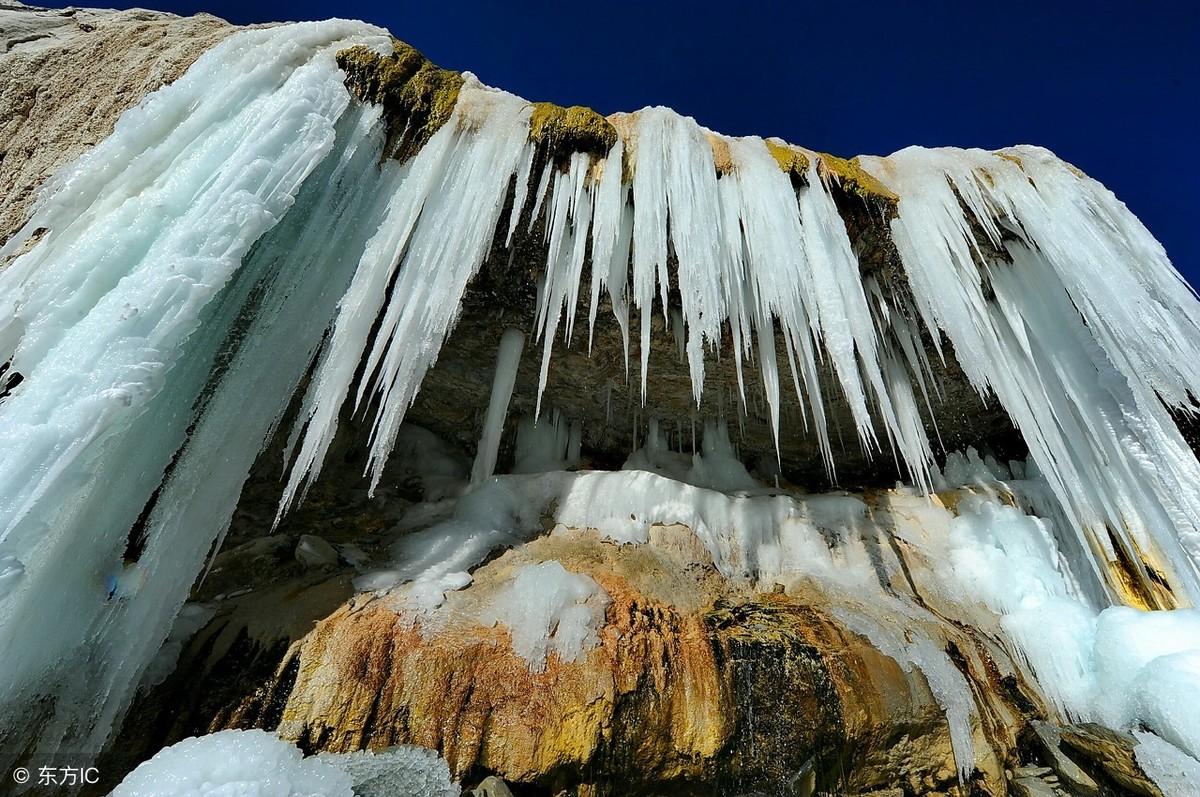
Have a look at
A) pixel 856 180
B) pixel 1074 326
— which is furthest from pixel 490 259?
pixel 1074 326

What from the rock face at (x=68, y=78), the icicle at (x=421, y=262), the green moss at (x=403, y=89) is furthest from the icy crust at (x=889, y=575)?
the rock face at (x=68, y=78)

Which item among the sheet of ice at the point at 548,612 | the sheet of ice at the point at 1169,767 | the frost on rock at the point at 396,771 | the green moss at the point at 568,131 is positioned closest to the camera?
the frost on rock at the point at 396,771

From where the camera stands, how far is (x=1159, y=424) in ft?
13.9

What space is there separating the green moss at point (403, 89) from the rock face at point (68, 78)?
1158mm

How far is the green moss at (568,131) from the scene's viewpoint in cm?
412

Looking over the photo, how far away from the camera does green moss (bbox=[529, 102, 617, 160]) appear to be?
4.12 meters

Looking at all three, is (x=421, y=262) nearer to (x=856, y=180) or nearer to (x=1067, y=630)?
(x=856, y=180)

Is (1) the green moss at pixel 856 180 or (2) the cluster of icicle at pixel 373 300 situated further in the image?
(1) the green moss at pixel 856 180

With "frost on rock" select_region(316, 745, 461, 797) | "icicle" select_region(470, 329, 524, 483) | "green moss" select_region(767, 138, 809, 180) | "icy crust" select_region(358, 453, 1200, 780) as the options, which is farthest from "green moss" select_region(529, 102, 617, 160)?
"frost on rock" select_region(316, 745, 461, 797)

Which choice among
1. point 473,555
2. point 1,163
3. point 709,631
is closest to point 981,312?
point 709,631

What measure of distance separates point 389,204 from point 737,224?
235cm

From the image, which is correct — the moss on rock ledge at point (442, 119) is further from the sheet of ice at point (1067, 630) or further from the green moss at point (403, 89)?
the sheet of ice at point (1067, 630)

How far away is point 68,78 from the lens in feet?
14.1

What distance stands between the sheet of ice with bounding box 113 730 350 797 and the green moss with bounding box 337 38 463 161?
10.9ft
